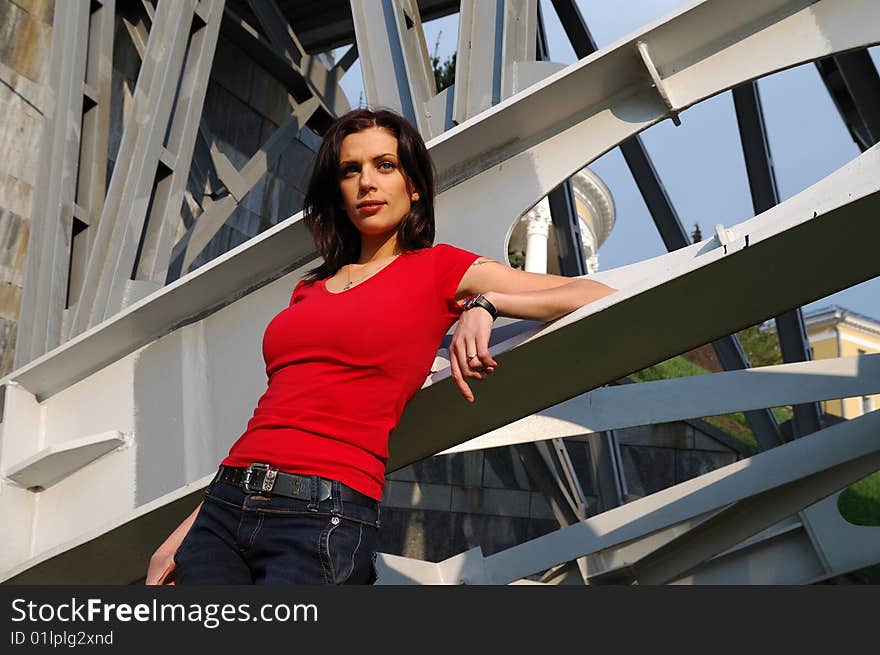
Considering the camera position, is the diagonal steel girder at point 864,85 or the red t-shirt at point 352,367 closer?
the red t-shirt at point 352,367

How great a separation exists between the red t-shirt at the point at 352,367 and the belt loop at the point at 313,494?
2 cm

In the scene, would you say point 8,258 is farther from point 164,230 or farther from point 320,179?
point 320,179

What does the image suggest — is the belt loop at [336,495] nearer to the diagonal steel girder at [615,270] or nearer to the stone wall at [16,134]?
the diagonal steel girder at [615,270]

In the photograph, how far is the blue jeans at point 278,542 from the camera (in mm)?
2648

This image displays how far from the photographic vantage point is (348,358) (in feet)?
9.61

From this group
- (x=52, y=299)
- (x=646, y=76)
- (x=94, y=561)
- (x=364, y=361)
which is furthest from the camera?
(x=52, y=299)

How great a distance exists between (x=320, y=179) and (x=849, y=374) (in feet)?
17.5

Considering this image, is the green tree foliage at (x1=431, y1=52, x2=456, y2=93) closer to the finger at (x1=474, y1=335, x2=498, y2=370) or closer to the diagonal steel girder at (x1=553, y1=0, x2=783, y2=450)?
the diagonal steel girder at (x1=553, y1=0, x2=783, y2=450)

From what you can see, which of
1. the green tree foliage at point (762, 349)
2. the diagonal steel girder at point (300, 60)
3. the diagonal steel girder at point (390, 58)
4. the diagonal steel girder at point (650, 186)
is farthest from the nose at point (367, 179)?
the green tree foliage at point (762, 349)

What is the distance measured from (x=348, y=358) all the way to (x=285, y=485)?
0.39 meters

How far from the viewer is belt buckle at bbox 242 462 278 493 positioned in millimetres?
2752

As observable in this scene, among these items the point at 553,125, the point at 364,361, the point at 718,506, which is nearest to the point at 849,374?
the point at 718,506

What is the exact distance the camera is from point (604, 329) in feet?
11.1

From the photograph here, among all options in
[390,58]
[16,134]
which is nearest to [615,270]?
[390,58]
